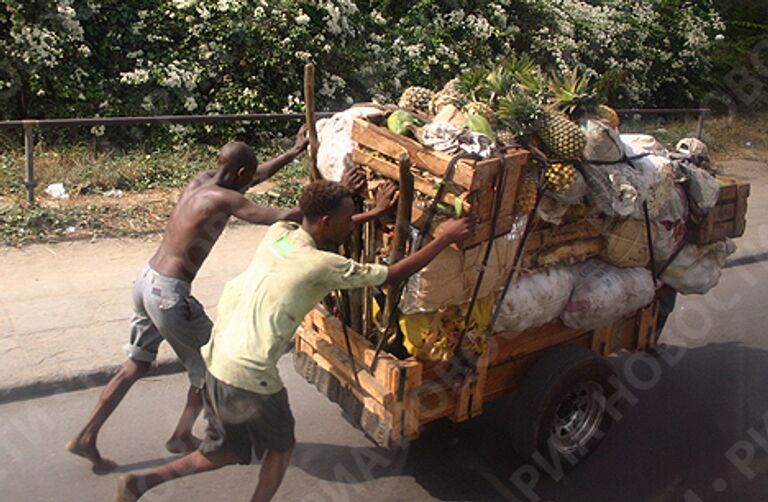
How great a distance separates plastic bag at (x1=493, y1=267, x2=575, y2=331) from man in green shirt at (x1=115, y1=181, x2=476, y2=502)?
2.31ft

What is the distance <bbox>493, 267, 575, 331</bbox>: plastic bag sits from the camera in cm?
428

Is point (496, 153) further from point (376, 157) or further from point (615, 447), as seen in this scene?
point (615, 447)

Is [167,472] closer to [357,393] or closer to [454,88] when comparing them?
[357,393]

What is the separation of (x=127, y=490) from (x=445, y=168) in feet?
7.02

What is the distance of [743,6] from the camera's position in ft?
54.7

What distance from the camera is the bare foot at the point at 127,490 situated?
3787 millimetres

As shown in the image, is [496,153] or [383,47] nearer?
[496,153]

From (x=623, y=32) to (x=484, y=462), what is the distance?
1188 centimetres

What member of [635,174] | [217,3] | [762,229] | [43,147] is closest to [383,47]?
[217,3]

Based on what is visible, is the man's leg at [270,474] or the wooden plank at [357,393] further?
the wooden plank at [357,393]

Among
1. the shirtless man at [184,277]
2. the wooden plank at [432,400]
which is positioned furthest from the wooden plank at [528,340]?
the shirtless man at [184,277]

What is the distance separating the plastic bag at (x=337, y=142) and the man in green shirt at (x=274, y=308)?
60 centimetres

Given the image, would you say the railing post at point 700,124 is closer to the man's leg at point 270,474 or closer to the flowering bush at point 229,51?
the flowering bush at point 229,51

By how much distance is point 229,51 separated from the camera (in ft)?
34.4
